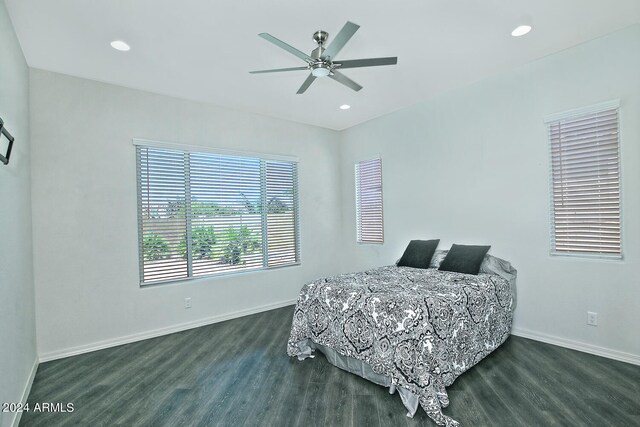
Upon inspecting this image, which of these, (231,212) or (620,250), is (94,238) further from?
(620,250)

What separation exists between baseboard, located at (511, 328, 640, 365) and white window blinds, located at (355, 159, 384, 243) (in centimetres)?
223

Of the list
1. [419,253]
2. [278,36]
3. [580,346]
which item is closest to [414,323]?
[419,253]

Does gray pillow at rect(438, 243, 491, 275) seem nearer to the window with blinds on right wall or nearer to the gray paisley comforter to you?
the gray paisley comforter

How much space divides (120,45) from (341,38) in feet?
6.77

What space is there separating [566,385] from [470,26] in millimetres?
2975

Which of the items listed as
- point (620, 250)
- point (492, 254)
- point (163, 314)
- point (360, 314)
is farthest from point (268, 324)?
point (620, 250)

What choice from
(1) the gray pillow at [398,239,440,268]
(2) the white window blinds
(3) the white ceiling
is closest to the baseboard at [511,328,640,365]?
(1) the gray pillow at [398,239,440,268]

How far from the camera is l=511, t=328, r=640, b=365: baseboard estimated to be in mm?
2736

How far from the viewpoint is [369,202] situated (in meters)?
5.26

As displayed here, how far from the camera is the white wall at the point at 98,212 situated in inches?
124

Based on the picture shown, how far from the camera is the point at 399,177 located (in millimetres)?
4730

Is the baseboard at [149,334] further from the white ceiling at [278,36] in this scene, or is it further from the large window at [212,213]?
the white ceiling at [278,36]

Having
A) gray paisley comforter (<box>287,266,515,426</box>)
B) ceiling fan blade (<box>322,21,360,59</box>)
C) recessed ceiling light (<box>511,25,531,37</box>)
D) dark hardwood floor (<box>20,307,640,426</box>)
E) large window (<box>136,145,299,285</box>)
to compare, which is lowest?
dark hardwood floor (<box>20,307,640,426</box>)

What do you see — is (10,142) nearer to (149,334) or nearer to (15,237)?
(15,237)
